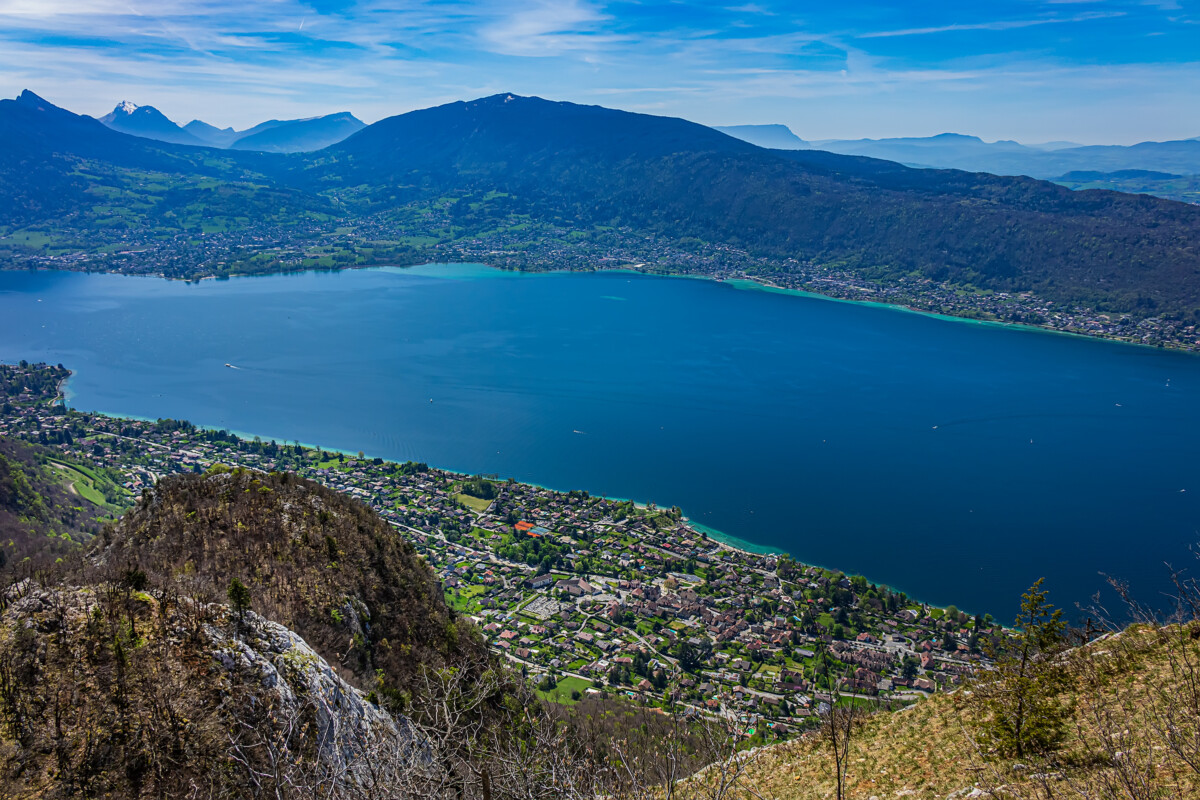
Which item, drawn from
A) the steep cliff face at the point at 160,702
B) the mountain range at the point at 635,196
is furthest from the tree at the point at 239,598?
the mountain range at the point at 635,196

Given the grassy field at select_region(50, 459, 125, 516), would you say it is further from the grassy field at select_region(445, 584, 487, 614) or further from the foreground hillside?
the foreground hillside

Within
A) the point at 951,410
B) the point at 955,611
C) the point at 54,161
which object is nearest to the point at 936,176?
the point at 951,410

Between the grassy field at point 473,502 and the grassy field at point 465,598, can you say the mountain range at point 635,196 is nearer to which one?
the grassy field at point 473,502

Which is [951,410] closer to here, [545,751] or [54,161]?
[545,751]

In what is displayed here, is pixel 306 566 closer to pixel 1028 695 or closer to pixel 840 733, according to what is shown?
pixel 840 733

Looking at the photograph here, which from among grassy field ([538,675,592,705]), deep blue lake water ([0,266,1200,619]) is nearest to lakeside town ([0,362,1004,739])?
grassy field ([538,675,592,705])
